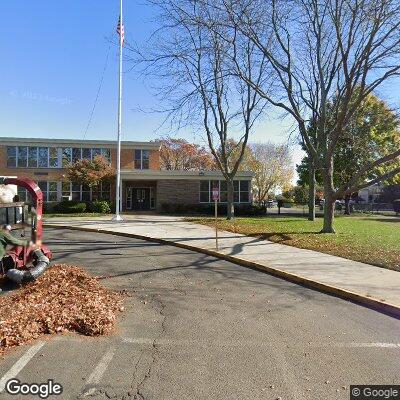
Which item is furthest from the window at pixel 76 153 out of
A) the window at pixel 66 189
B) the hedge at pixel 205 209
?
the hedge at pixel 205 209

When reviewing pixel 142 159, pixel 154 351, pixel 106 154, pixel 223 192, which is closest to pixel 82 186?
pixel 106 154

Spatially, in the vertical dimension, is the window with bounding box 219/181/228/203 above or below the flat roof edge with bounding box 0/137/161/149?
below

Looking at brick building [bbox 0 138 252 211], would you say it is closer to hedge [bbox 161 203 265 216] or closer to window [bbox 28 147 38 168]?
window [bbox 28 147 38 168]

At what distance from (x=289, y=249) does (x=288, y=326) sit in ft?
24.3

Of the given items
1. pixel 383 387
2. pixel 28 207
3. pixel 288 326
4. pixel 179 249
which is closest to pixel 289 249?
pixel 179 249

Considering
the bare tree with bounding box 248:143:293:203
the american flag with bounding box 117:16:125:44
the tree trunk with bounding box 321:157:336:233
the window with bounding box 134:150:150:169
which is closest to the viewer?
the tree trunk with bounding box 321:157:336:233

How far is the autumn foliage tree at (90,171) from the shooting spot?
30328 millimetres

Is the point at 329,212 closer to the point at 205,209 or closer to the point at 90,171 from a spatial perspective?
the point at 205,209

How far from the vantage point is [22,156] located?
33656 mm

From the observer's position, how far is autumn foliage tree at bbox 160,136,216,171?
61.6 m

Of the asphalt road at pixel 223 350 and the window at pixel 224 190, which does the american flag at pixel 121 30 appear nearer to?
the window at pixel 224 190

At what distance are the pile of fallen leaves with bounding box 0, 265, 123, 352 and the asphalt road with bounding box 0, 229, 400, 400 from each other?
8.6 inches

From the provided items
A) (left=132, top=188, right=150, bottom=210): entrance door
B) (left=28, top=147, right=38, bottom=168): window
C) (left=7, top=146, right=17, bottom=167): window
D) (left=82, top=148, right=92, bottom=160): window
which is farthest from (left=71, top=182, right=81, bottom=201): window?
(left=7, top=146, right=17, bottom=167): window

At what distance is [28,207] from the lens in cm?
767
